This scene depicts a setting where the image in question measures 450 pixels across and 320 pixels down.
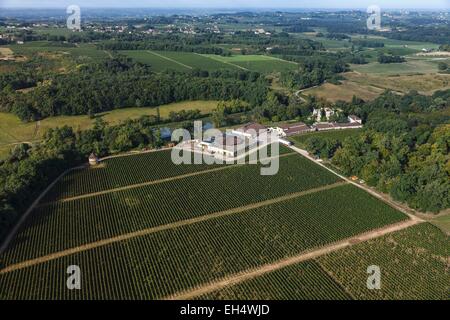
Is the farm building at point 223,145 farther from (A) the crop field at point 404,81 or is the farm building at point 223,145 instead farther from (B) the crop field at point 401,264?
(A) the crop field at point 404,81

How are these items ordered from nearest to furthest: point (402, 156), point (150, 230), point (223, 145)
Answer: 1. point (150, 230)
2. point (402, 156)
3. point (223, 145)

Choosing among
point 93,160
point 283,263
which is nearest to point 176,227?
point 283,263

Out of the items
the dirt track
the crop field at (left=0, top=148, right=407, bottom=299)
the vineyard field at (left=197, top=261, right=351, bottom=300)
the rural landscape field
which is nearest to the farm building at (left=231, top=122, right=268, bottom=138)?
the rural landscape field

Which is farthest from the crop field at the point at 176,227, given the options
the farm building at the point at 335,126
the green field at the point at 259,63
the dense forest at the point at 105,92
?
the green field at the point at 259,63

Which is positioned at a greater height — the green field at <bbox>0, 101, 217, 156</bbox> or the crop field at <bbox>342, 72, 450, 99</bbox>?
the crop field at <bbox>342, 72, 450, 99</bbox>

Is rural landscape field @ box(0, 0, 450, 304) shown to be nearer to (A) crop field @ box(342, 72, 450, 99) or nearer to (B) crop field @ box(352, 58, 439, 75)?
(A) crop field @ box(342, 72, 450, 99)

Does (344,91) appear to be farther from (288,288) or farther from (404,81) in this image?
(288,288)

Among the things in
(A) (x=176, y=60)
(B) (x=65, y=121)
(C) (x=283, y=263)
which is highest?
(A) (x=176, y=60)
